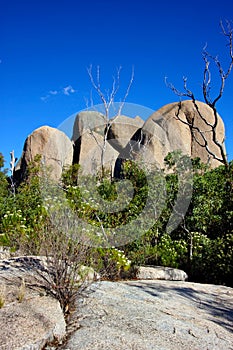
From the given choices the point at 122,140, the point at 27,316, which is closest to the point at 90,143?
the point at 122,140

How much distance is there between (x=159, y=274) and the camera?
255 inches

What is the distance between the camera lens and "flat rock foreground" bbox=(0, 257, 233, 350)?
2.65m

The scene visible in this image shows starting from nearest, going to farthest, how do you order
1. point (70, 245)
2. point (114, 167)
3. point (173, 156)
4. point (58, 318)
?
point (58, 318), point (70, 245), point (173, 156), point (114, 167)

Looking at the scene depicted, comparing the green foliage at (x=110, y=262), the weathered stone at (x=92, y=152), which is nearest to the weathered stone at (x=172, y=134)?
the weathered stone at (x=92, y=152)

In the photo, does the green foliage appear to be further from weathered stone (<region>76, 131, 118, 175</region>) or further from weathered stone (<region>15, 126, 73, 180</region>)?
weathered stone (<region>15, 126, 73, 180</region>)

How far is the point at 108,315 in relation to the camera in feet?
11.0

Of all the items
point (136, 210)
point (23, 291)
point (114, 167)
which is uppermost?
point (114, 167)

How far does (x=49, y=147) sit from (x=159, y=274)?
14.2 meters

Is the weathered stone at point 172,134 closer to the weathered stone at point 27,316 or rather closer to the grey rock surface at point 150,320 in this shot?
the grey rock surface at point 150,320

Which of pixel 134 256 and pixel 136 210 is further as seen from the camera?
pixel 136 210

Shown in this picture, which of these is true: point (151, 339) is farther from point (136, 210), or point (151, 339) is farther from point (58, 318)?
point (136, 210)

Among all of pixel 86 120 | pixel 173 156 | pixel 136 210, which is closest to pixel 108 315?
pixel 136 210

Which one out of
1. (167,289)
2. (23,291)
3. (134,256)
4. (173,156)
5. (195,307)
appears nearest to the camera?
(23,291)

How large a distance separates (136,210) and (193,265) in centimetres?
166
